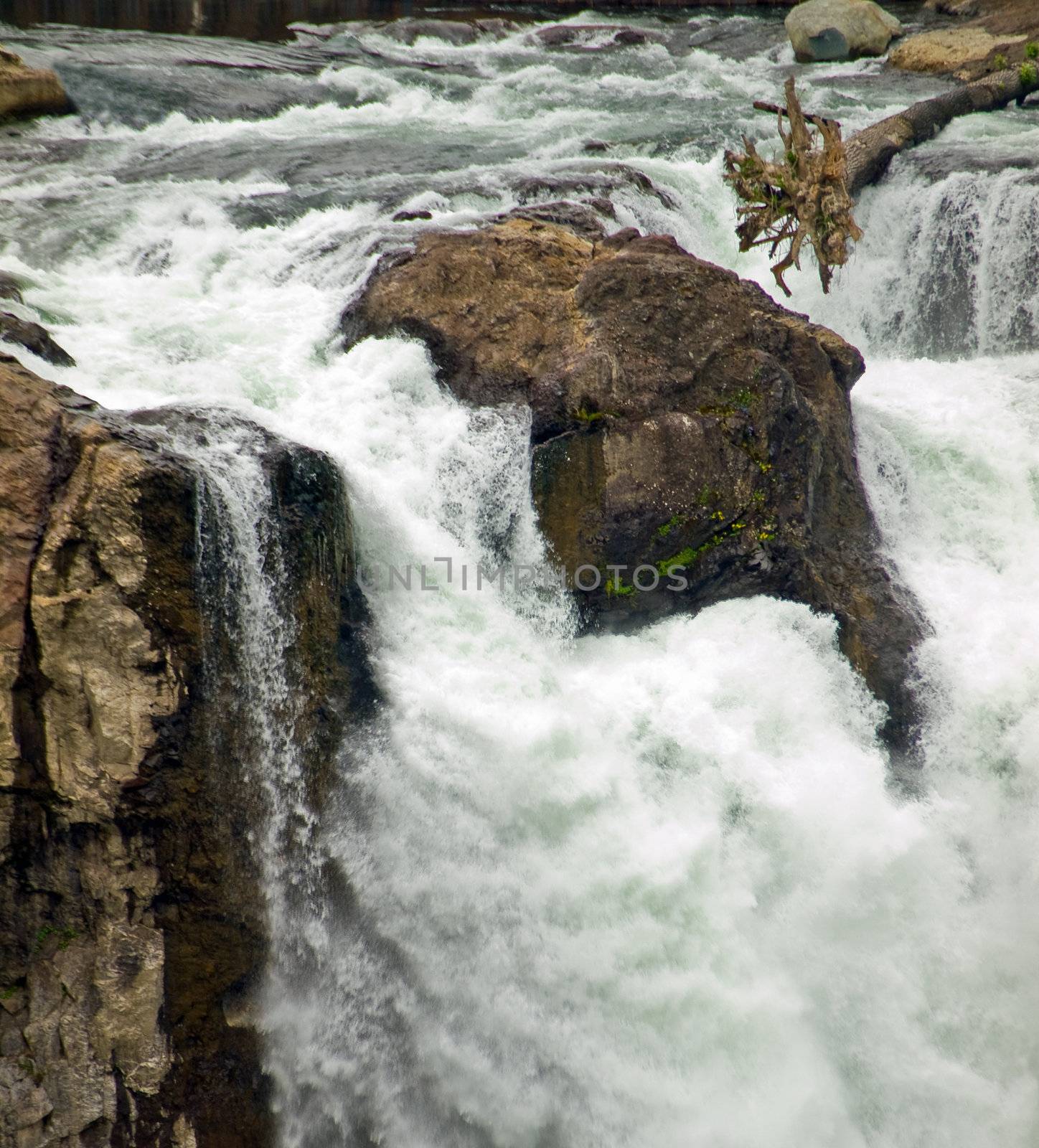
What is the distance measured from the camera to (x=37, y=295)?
6949mm

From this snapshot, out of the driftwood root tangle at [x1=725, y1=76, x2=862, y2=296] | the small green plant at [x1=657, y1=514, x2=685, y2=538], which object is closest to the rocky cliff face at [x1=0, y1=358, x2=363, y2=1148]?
the small green plant at [x1=657, y1=514, x2=685, y2=538]

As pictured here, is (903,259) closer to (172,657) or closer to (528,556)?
(528,556)

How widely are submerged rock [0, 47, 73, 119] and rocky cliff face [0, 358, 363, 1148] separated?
8962mm

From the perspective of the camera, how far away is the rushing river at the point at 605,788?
4594 millimetres

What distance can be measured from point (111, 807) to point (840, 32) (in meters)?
16.2

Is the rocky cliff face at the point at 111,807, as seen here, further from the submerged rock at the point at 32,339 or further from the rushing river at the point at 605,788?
the submerged rock at the point at 32,339

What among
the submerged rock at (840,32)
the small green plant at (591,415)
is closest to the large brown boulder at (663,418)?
the small green plant at (591,415)

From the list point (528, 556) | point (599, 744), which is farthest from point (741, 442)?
point (599, 744)

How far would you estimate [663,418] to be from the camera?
6.07 metres

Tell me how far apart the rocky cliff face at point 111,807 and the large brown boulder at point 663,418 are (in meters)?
2.50

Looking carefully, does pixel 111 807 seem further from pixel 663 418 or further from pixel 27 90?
pixel 27 90

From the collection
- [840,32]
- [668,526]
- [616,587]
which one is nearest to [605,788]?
[616,587]

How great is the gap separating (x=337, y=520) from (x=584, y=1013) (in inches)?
106

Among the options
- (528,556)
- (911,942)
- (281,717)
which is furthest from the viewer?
(528,556)
